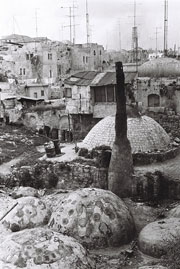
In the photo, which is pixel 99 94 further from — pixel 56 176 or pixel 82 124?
pixel 56 176

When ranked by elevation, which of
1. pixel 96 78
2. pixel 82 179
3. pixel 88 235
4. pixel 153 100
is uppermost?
pixel 96 78

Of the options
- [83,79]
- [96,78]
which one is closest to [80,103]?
[83,79]

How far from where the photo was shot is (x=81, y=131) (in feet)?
92.3

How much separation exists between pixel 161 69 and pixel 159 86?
1436 mm

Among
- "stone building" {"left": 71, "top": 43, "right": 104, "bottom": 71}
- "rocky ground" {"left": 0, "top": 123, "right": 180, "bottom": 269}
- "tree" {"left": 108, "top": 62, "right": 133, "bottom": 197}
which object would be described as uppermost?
"stone building" {"left": 71, "top": 43, "right": 104, "bottom": 71}

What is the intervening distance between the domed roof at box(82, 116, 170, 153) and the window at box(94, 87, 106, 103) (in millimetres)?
7273

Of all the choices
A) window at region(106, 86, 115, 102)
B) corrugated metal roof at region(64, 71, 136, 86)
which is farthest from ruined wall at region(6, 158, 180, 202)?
corrugated metal roof at region(64, 71, 136, 86)

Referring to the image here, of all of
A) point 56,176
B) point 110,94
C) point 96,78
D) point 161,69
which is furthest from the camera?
point 96,78

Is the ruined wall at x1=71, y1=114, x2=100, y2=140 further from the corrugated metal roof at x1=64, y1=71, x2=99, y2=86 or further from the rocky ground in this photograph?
the rocky ground

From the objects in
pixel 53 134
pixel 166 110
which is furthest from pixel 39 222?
pixel 53 134

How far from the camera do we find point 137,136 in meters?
18.6

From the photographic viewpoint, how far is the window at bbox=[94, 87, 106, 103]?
26938 mm

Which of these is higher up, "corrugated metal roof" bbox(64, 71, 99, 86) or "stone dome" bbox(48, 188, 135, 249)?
"corrugated metal roof" bbox(64, 71, 99, 86)

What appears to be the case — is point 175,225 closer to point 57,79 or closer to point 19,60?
point 57,79
